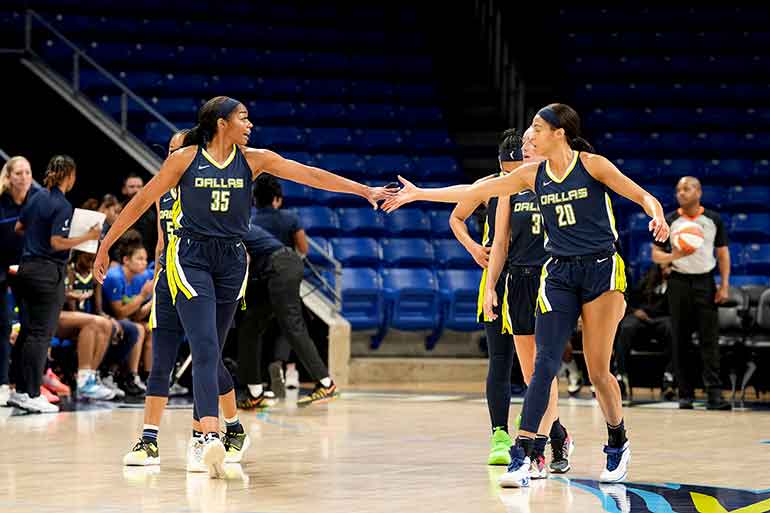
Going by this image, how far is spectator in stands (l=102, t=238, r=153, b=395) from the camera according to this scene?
38.5 feet

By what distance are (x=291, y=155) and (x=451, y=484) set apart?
970cm

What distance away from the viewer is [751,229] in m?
14.7

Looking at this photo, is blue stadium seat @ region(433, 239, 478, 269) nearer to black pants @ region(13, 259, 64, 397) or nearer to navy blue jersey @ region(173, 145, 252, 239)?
black pants @ region(13, 259, 64, 397)

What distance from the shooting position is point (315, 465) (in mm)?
6926

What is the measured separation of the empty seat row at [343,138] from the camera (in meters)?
15.5

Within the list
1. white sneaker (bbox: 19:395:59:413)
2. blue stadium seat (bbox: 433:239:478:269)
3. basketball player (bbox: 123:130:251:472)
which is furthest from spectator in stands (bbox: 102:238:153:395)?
basketball player (bbox: 123:130:251:472)

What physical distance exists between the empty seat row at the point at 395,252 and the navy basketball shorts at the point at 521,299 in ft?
25.8

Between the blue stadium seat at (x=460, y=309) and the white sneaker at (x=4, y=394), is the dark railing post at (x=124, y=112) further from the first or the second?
the white sneaker at (x=4, y=394)

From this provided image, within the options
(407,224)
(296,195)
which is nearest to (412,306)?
(407,224)

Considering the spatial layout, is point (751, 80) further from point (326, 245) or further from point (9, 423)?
point (9, 423)

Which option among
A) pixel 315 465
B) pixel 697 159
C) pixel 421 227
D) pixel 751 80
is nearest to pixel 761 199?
pixel 697 159

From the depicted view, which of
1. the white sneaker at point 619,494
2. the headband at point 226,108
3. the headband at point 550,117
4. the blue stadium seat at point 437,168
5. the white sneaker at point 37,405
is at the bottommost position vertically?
the white sneaker at point 37,405

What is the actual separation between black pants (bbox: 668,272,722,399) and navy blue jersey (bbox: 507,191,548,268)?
4300 mm

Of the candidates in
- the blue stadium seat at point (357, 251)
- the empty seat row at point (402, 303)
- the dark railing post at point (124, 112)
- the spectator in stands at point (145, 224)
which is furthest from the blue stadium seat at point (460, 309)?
the dark railing post at point (124, 112)
